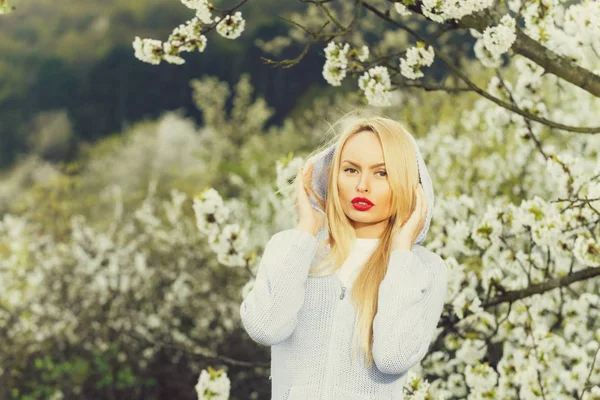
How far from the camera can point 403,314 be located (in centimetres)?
170

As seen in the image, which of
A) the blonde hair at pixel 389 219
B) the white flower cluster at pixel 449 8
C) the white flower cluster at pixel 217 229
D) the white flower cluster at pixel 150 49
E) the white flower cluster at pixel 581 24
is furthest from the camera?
the white flower cluster at pixel 217 229

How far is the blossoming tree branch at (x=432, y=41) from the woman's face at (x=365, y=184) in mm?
579

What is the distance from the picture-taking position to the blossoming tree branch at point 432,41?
2404mm

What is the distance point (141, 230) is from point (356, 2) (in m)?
9.68

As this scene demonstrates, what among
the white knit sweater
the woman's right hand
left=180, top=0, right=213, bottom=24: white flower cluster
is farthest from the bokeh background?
the white knit sweater

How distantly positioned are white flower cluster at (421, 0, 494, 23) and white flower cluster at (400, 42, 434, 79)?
0.42m

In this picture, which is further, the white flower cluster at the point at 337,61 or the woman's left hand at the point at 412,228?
the white flower cluster at the point at 337,61

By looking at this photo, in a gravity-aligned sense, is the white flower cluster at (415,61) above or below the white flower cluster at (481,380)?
above

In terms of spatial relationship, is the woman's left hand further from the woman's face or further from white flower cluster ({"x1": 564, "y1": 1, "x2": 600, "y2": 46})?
white flower cluster ({"x1": 564, "y1": 1, "x2": 600, "y2": 46})

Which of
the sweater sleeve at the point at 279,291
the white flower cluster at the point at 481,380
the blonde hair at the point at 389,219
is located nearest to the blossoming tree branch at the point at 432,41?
the blonde hair at the point at 389,219

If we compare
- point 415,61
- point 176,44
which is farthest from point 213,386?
point 415,61

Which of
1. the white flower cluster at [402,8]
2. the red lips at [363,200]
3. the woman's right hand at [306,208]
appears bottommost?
the woman's right hand at [306,208]

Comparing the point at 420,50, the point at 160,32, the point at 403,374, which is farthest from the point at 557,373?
the point at 160,32

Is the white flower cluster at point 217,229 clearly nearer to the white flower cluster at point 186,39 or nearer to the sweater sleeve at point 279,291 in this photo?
the white flower cluster at point 186,39
